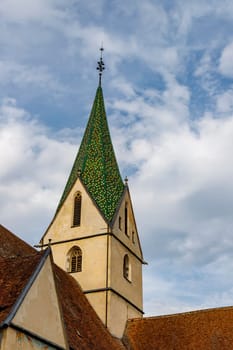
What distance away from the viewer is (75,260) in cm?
2533

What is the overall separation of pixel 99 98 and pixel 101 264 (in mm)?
10919

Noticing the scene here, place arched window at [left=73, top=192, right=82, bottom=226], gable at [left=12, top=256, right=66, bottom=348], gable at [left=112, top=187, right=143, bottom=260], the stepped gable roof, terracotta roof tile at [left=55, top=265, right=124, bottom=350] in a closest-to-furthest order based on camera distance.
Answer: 1. gable at [left=12, top=256, right=66, bottom=348]
2. terracotta roof tile at [left=55, top=265, right=124, bottom=350]
3. the stepped gable roof
4. gable at [left=112, top=187, right=143, bottom=260]
5. arched window at [left=73, top=192, right=82, bottom=226]

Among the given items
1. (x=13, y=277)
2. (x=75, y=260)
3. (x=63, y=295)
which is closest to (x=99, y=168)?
(x=75, y=260)

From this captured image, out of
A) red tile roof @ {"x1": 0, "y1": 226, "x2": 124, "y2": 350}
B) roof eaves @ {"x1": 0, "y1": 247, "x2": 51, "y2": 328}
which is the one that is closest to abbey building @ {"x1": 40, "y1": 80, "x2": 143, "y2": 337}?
red tile roof @ {"x1": 0, "y1": 226, "x2": 124, "y2": 350}

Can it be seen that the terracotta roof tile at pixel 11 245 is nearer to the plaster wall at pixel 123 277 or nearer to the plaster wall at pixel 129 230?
the plaster wall at pixel 123 277

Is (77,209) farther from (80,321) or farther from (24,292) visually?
(24,292)

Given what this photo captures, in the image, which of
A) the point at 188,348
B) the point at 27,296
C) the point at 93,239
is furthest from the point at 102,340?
the point at 27,296

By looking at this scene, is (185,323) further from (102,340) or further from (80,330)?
(80,330)

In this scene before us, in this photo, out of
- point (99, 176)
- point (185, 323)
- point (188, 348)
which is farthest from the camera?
point (99, 176)

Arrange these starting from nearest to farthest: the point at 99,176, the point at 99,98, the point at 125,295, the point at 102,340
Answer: the point at 102,340 < the point at 125,295 < the point at 99,176 < the point at 99,98

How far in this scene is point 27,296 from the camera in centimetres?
1430

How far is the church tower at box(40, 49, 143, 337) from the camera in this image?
952 inches

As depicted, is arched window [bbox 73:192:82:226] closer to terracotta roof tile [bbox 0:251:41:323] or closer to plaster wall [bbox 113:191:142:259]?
plaster wall [bbox 113:191:142:259]

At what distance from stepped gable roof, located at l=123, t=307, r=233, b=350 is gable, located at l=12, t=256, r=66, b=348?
8.50 metres
